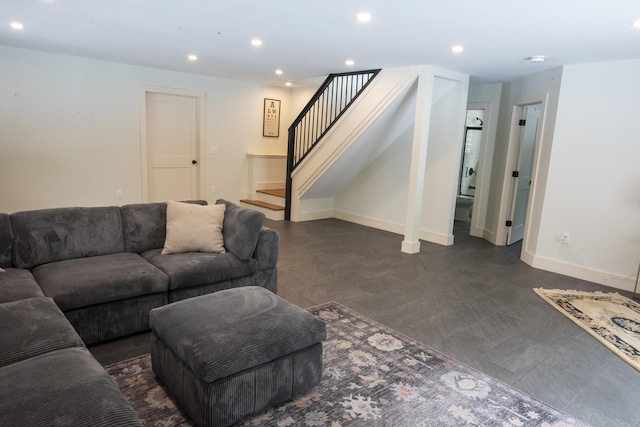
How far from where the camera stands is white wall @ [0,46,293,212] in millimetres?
5098

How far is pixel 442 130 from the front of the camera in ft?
18.5

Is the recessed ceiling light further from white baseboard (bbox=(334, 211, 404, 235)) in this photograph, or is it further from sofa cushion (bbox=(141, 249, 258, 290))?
white baseboard (bbox=(334, 211, 404, 235))

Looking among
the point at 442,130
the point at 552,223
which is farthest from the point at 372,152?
the point at 552,223

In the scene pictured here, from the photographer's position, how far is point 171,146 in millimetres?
6582

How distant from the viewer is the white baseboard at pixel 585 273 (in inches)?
163

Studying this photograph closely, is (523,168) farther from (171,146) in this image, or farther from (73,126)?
(73,126)

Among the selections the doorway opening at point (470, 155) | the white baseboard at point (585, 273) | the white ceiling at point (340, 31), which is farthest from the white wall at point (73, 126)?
the white baseboard at point (585, 273)

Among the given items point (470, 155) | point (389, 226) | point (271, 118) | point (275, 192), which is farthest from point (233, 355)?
point (470, 155)

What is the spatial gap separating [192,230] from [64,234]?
883 mm

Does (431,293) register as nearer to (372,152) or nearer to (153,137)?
(372,152)

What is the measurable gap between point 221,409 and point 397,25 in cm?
292

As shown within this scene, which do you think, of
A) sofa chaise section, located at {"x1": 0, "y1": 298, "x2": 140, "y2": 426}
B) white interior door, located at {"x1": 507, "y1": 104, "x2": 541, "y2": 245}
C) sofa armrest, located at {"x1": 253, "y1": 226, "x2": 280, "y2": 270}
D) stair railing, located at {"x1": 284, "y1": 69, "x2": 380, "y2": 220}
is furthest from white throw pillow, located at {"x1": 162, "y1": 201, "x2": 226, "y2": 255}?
white interior door, located at {"x1": 507, "y1": 104, "x2": 541, "y2": 245}

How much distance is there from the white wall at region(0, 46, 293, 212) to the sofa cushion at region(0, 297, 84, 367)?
4024 millimetres

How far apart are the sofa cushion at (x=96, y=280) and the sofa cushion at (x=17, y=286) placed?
47mm
